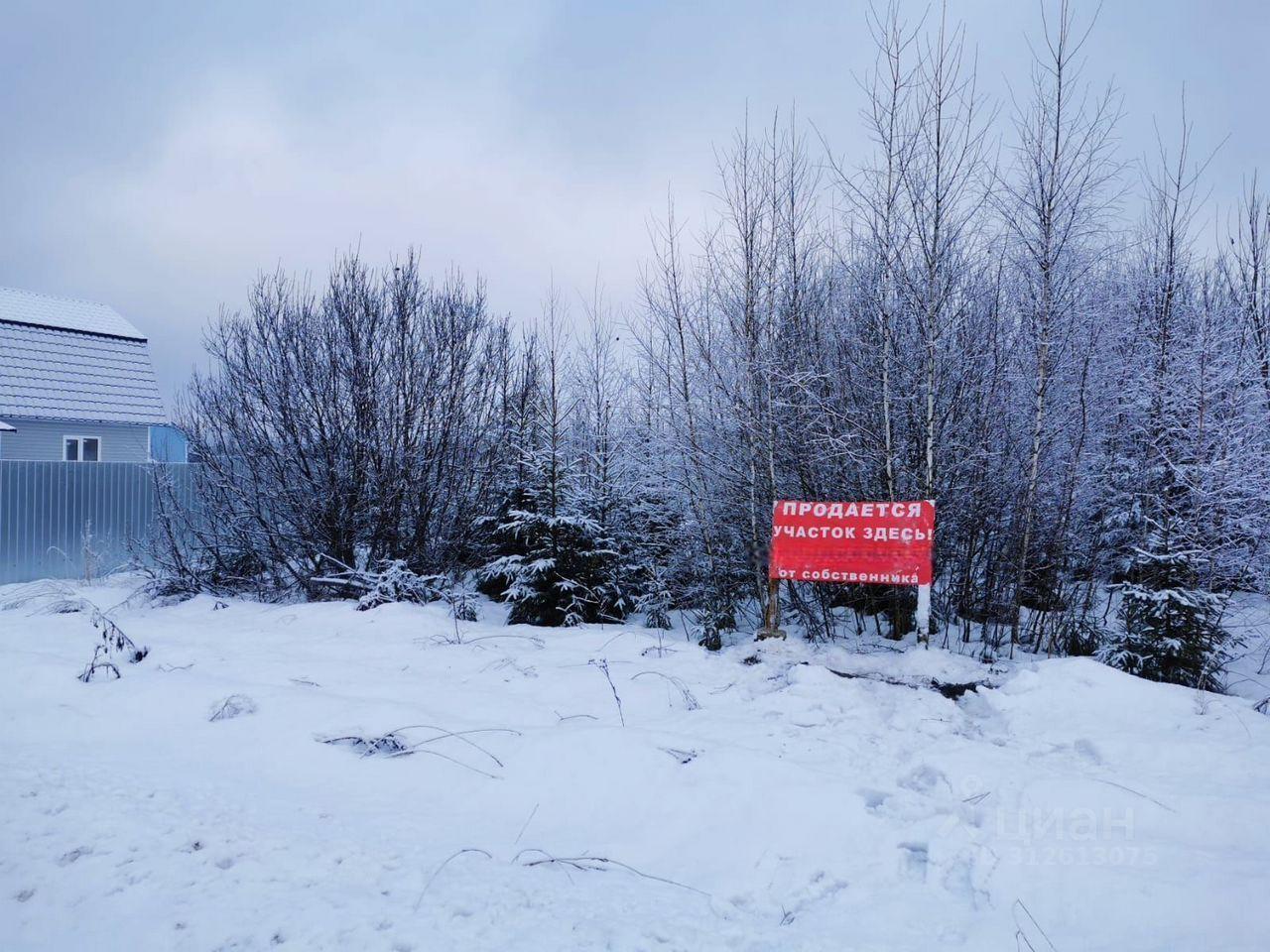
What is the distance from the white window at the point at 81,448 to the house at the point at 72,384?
0.07 ft

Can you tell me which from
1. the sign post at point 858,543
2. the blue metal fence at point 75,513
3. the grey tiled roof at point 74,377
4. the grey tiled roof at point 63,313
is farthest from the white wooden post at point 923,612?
the grey tiled roof at point 63,313

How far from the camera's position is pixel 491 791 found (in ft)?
12.3

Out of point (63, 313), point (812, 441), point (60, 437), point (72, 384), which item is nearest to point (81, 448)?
point (60, 437)

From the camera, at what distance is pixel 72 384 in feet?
63.2

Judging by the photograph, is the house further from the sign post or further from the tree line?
the sign post

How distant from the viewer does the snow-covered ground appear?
2604 mm

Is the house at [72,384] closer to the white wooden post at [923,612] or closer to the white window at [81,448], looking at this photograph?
the white window at [81,448]

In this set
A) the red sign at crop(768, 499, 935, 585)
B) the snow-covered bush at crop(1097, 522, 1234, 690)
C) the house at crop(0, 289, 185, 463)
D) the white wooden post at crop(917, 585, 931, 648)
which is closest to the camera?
the snow-covered bush at crop(1097, 522, 1234, 690)

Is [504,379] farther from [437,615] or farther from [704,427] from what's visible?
[437,615]

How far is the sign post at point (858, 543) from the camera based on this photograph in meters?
6.43

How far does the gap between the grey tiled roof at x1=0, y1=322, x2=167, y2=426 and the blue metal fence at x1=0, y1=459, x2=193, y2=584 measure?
681 centimetres

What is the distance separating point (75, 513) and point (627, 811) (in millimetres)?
13648

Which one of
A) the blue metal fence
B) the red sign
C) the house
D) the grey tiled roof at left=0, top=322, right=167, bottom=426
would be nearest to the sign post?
the red sign

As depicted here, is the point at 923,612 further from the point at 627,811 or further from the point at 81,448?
the point at 81,448
